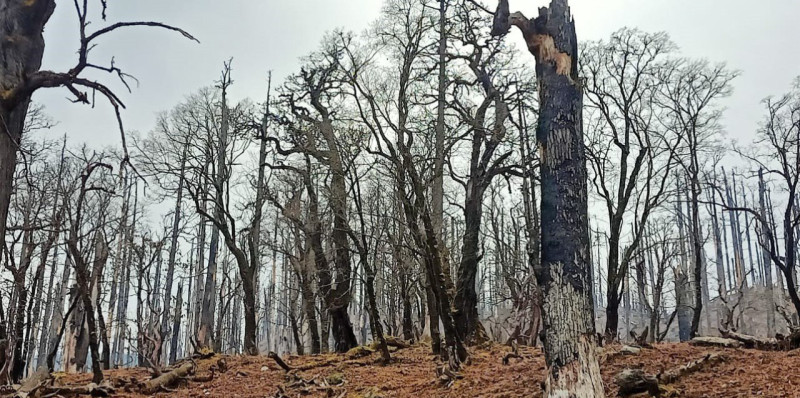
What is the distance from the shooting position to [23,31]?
378 centimetres

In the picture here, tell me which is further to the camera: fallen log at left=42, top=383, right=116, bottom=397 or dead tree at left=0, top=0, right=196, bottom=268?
fallen log at left=42, top=383, right=116, bottom=397

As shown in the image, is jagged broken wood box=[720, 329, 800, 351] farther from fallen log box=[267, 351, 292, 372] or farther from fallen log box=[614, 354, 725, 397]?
fallen log box=[267, 351, 292, 372]

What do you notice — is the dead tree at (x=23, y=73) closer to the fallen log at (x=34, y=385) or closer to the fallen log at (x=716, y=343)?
the fallen log at (x=34, y=385)

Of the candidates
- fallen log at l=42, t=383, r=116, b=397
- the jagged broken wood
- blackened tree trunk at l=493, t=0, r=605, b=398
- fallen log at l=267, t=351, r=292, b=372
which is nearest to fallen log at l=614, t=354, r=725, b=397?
blackened tree trunk at l=493, t=0, r=605, b=398

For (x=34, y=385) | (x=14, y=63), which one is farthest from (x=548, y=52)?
(x=34, y=385)

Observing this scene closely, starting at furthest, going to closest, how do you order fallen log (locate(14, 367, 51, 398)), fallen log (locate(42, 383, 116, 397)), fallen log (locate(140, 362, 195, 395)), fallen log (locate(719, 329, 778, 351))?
fallen log (locate(140, 362, 195, 395))
fallen log (locate(719, 329, 778, 351))
fallen log (locate(42, 383, 116, 397))
fallen log (locate(14, 367, 51, 398))

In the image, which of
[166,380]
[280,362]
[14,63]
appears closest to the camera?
[14,63]

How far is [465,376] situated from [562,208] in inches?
143

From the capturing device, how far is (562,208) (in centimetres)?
583

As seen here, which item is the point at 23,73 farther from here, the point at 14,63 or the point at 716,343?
the point at 716,343

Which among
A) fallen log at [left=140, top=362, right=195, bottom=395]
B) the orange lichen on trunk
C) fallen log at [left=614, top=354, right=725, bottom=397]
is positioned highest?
the orange lichen on trunk

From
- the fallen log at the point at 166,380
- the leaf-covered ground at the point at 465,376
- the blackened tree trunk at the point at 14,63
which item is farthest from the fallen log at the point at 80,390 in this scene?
the blackened tree trunk at the point at 14,63

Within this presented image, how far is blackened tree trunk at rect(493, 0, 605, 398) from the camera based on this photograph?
5.28 meters

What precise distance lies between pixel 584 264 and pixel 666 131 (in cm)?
1171
